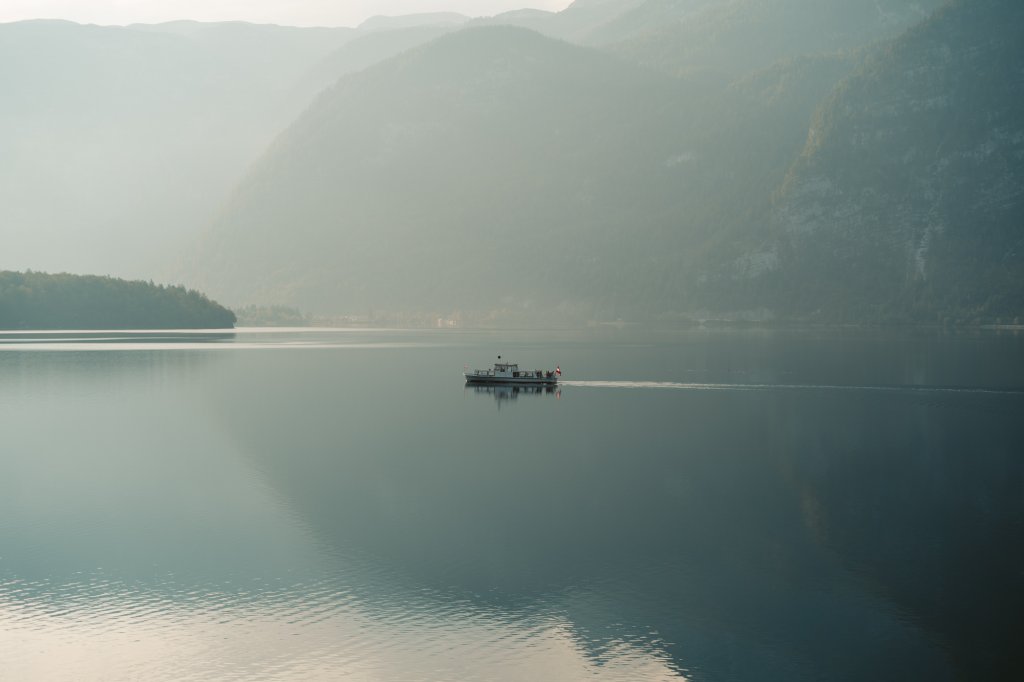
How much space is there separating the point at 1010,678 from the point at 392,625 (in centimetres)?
1843

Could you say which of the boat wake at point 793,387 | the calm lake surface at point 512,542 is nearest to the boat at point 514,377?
the boat wake at point 793,387

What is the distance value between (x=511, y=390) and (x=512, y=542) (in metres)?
74.7

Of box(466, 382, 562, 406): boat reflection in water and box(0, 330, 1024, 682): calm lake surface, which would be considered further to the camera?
box(466, 382, 562, 406): boat reflection in water

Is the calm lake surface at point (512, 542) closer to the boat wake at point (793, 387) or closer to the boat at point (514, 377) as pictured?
the boat wake at point (793, 387)

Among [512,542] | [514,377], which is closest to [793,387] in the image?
[514,377]

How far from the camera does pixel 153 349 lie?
7372 inches

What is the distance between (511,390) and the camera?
390 feet

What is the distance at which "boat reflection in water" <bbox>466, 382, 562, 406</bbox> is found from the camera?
11225 centimetres

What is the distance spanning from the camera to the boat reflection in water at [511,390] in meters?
112

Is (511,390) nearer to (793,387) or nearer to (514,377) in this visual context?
(514,377)

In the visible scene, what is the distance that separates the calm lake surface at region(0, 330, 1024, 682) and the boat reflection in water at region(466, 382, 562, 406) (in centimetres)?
1734

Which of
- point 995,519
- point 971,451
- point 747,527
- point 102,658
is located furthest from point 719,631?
point 971,451

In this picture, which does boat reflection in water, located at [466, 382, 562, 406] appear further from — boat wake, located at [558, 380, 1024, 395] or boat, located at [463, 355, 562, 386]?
boat wake, located at [558, 380, 1024, 395]

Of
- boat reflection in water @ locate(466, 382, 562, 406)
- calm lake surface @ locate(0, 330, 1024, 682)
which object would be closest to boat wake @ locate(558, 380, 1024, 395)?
boat reflection in water @ locate(466, 382, 562, 406)
